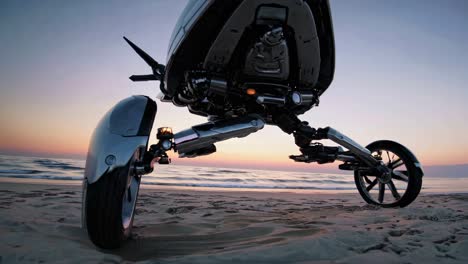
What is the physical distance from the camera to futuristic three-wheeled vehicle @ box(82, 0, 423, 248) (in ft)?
6.02

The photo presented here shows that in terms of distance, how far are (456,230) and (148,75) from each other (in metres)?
3.41

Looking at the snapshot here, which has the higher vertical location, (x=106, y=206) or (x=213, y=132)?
(x=213, y=132)

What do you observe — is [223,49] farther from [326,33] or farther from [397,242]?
[397,242]

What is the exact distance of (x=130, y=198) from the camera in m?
2.28

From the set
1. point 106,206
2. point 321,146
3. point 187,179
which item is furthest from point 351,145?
point 187,179

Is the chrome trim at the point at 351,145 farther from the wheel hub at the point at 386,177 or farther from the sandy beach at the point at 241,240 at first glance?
the sandy beach at the point at 241,240

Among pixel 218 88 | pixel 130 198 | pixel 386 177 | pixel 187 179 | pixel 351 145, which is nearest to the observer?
pixel 130 198

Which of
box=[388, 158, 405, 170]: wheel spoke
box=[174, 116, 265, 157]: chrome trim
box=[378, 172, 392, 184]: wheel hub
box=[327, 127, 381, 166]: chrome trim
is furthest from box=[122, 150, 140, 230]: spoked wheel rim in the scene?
box=[388, 158, 405, 170]: wheel spoke

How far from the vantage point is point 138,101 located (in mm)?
2193

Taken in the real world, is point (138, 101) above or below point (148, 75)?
below

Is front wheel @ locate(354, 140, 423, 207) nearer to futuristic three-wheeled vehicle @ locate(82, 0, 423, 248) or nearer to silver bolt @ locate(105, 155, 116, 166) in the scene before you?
futuristic three-wheeled vehicle @ locate(82, 0, 423, 248)

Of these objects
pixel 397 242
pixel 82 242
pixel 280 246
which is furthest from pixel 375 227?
pixel 82 242

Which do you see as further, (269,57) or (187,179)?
(187,179)

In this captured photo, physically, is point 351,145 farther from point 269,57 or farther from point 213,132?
point 213,132
